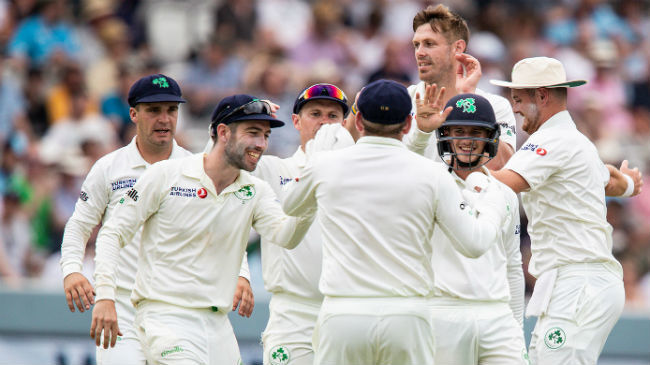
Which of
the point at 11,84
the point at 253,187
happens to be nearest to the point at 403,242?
the point at 253,187

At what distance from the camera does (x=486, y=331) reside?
6188mm

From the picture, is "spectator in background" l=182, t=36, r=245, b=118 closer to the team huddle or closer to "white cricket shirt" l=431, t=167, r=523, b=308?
the team huddle

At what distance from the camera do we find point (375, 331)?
5496 mm

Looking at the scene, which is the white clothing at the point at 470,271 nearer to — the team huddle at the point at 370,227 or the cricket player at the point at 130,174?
the team huddle at the point at 370,227

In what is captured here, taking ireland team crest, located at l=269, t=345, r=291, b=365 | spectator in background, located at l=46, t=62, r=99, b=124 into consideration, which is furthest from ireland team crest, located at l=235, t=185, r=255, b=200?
spectator in background, located at l=46, t=62, r=99, b=124

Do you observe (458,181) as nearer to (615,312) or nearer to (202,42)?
(615,312)

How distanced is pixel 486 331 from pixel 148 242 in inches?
84.6

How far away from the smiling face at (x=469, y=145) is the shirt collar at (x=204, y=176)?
1374mm

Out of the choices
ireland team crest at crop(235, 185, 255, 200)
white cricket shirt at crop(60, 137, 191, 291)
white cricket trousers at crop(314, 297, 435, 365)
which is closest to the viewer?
white cricket trousers at crop(314, 297, 435, 365)

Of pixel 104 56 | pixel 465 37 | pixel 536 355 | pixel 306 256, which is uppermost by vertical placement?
pixel 104 56

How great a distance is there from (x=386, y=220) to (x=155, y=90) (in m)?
2.66

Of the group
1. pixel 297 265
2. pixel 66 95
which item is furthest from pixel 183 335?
pixel 66 95

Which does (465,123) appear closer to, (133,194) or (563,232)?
(563,232)

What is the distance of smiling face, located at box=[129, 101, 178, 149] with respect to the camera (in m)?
7.57
